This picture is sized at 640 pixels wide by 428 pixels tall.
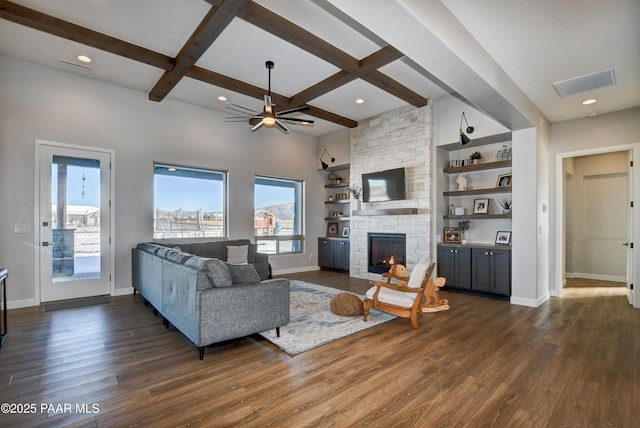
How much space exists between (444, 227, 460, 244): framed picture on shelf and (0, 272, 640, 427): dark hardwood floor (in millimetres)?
2127

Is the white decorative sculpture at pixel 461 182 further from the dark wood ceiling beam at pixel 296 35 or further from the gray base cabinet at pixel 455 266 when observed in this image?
the dark wood ceiling beam at pixel 296 35

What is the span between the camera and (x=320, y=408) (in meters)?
2.15

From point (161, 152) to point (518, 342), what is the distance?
6151mm

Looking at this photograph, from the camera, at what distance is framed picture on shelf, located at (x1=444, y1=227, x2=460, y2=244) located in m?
5.94

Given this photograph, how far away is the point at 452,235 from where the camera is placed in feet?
19.6

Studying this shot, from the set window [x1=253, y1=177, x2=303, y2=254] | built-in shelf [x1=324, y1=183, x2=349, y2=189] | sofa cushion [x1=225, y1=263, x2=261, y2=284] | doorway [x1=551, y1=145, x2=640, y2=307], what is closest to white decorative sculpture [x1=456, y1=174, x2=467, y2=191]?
doorway [x1=551, y1=145, x2=640, y2=307]

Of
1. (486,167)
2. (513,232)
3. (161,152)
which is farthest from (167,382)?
(486,167)

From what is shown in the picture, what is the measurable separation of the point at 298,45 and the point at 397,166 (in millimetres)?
3290

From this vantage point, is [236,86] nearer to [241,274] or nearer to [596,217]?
[241,274]

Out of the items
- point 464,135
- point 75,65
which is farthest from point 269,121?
point 464,135

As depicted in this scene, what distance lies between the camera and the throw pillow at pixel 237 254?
5.86m

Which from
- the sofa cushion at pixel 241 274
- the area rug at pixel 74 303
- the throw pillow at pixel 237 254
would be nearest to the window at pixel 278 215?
the throw pillow at pixel 237 254

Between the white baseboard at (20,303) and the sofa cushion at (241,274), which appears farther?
the white baseboard at (20,303)

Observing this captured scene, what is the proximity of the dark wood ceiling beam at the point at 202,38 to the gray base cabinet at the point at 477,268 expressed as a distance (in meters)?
4.89
